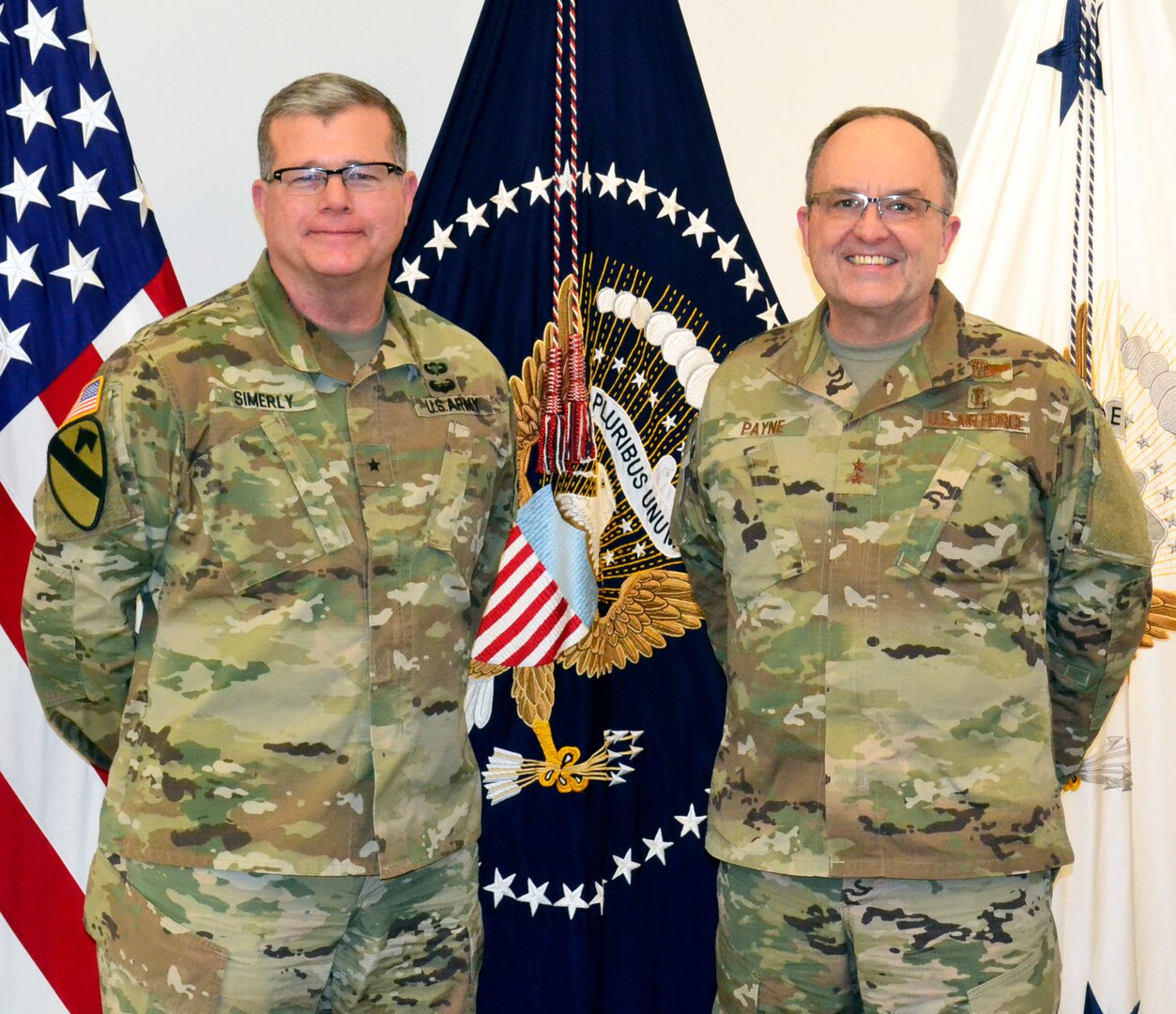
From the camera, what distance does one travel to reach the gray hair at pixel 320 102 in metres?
1.73

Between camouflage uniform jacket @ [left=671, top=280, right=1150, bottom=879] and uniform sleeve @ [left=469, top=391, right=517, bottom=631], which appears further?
uniform sleeve @ [left=469, top=391, right=517, bottom=631]

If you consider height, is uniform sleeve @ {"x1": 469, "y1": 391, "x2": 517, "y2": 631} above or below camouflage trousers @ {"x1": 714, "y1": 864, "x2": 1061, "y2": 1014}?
above

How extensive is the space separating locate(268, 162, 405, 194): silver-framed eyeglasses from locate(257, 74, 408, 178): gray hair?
34 millimetres

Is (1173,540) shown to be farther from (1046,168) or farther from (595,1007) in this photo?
(595,1007)

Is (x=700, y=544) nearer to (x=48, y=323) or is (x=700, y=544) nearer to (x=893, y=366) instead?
(x=893, y=366)

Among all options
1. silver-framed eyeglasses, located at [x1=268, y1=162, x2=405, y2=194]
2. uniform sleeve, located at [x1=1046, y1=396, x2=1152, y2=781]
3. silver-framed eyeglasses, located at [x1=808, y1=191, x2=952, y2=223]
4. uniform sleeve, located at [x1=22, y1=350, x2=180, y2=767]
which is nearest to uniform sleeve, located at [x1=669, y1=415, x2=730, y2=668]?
silver-framed eyeglasses, located at [x1=808, y1=191, x2=952, y2=223]

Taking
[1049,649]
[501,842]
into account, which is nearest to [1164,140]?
[1049,649]

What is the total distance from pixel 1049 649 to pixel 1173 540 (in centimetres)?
62

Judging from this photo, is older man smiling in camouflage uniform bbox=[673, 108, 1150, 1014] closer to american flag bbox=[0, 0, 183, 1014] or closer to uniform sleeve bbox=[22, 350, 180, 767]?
uniform sleeve bbox=[22, 350, 180, 767]

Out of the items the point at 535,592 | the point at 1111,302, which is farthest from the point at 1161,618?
the point at 535,592

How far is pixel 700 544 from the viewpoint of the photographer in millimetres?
2010

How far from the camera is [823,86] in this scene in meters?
2.81

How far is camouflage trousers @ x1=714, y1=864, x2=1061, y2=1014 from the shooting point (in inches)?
66.6

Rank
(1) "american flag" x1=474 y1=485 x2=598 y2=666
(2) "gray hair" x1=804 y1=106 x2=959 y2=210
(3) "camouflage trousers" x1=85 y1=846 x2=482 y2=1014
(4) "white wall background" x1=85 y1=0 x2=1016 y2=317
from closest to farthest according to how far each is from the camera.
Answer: (3) "camouflage trousers" x1=85 y1=846 x2=482 y2=1014 → (2) "gray hair" x1=804 y1=106 x2=959 y2=210 → (1) "american flag" x1=474 y1=485 x2=598 y2=666 → (4) "white wall background" x1=85 y1=0 x2=1016 y2=317
